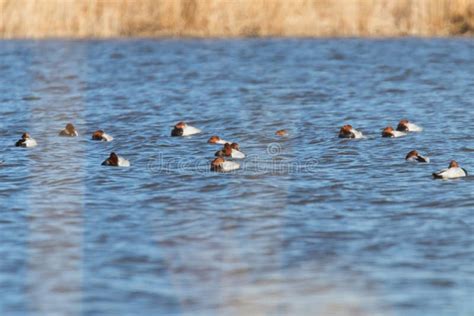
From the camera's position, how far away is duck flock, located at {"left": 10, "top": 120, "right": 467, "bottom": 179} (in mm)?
16312

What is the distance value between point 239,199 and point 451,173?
3.11m

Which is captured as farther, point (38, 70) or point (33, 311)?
point (38, 70)

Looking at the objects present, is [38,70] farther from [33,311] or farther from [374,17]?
[33,311]

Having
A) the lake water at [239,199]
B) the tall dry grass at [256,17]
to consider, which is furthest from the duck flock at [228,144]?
the tall dry grass at [256,17]

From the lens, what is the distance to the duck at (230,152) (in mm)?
18047

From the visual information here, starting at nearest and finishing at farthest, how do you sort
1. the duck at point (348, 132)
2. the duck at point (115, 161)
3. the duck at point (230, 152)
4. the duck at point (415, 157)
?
the duck at point (115, 161), the duck at point (415, 157), the duck at point (230, 152), the duck at point (348, 132)

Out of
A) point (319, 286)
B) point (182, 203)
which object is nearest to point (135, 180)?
point (182, 203)

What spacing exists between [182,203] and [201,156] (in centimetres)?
409

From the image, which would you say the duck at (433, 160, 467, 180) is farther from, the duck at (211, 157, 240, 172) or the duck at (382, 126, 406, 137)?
the duck at (382, 126, 406, 137)

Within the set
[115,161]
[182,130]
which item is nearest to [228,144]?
[115,161]

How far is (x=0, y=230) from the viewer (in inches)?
524

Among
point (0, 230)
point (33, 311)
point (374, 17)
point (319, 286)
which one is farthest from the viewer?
point (374, 17)

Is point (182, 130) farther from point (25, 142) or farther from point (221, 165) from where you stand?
point (221, 165)

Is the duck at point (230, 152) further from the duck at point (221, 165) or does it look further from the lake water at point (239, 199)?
the duck at point (221, 165)
